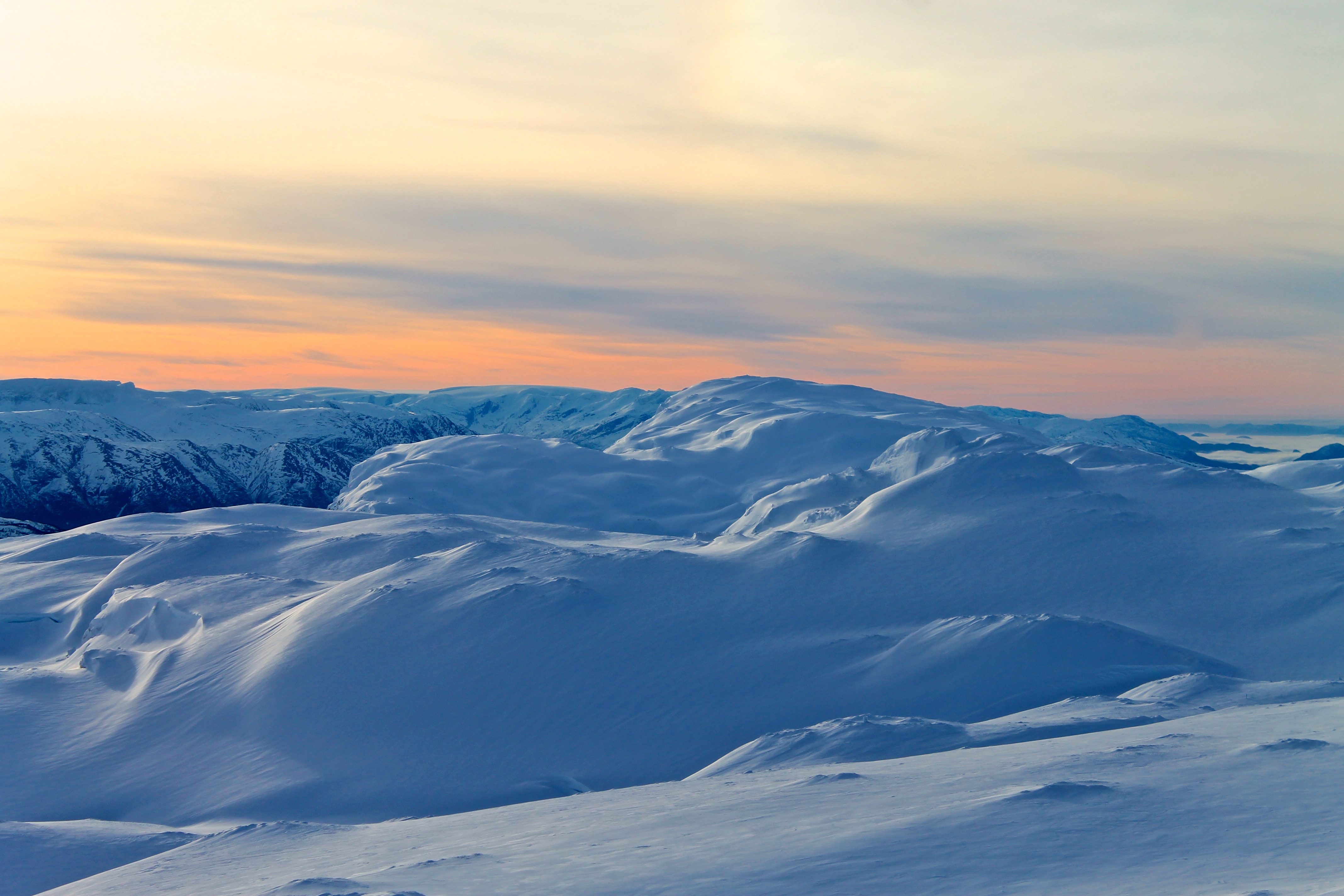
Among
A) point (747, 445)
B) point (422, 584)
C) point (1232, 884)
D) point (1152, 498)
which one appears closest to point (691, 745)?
point (422, 584)

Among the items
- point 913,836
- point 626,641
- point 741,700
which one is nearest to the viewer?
point 913,836

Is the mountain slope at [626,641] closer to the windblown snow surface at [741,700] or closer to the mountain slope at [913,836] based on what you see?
the windblown snow surface at [741,700]

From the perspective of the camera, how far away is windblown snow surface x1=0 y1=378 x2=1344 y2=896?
898cm

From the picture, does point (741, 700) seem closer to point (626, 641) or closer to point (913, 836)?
point (626, 641)

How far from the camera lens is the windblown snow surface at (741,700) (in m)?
8.98

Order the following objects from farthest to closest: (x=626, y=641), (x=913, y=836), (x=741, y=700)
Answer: (x=626, y=641), (x=741, y=700), (x=913, y=836)

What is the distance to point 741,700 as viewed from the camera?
18.6 metres

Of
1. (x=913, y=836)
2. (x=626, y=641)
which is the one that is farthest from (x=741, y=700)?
(x=913, y=836)

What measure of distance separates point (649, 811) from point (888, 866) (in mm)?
3818

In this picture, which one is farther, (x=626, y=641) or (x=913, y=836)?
(x=626, y=641)

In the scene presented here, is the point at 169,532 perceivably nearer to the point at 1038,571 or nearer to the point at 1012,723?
the point at 1038,571

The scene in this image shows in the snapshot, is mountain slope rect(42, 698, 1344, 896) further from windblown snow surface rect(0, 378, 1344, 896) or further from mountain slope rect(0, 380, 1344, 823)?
mountain slope rect(0, 380, 1344, 823)

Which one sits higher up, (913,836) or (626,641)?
(913,836)

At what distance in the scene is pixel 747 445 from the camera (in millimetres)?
79625
